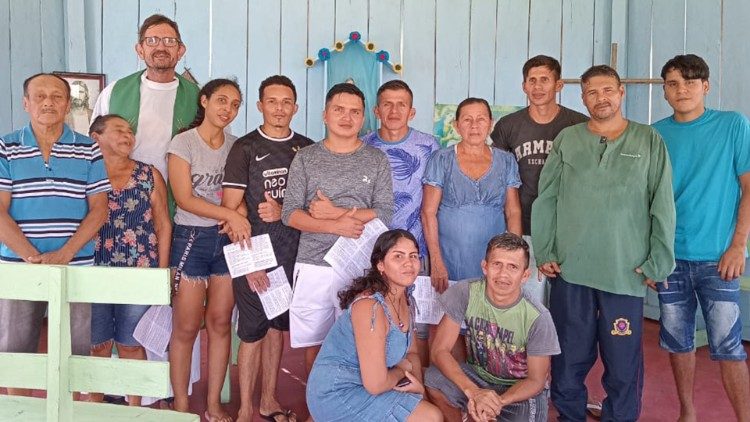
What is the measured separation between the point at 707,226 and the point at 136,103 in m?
2.51

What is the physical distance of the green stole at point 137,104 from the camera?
10.0 feet

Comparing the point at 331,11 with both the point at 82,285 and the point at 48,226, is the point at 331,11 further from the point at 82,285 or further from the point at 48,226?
the point at 82,285

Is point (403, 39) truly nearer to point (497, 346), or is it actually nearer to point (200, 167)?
point (200, 167)

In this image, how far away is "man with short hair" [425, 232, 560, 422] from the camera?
2539 mm

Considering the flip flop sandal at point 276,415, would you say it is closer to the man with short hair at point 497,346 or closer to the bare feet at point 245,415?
the bare feet at point 245,415

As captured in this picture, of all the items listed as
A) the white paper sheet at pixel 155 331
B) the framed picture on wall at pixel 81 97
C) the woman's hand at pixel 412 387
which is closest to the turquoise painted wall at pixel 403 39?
the framed picture on wall at pixel 81 97

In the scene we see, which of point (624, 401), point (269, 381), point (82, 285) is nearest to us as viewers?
point (82, 285)

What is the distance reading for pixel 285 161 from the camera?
2893 millimetres

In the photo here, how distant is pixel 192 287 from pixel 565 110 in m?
1.85

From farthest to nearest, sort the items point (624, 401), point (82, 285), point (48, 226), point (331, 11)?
point (331, 11)
point (624, 401)
point (48, 226)
point (82, 285)

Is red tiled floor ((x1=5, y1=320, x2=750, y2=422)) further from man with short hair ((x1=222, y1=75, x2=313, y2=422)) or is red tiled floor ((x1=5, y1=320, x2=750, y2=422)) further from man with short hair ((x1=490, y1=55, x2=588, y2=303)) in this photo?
man with short hair ((x1=490, y1=55, x2=588, y2=303))

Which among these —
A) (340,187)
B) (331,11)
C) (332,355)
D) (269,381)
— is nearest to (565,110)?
(340,187)

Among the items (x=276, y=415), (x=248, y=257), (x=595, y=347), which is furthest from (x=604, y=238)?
(x=276, y=415)

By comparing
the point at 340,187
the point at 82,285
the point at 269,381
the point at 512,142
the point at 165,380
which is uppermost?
the point at 512,142
